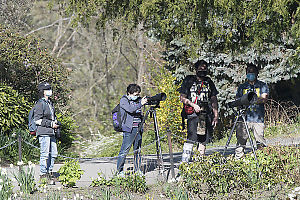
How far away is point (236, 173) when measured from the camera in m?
6.23

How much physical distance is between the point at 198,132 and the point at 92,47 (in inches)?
758

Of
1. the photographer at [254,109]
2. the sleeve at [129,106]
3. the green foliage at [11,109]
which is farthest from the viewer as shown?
the green foliage at [11,109]

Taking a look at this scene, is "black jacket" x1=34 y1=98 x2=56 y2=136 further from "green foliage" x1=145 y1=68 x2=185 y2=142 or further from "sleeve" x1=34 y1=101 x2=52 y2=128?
"green foliage" x1=145 y1=68 x2=185 y2=142

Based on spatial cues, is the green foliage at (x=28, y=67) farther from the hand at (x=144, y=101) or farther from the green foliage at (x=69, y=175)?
the green foliage at (x=69, y=175)

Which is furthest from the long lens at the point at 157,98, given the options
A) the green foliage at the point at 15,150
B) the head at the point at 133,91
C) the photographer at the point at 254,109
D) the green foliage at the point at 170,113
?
the green foliage at the point at 170,113

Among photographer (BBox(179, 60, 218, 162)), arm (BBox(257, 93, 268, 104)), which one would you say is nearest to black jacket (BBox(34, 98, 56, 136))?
photographer (BBox(179, 60, 218, 162))

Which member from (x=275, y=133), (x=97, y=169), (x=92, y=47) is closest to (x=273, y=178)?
(x=97, y=169)

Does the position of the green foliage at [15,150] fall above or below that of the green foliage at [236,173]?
above

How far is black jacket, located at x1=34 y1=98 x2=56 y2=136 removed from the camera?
7.54 m

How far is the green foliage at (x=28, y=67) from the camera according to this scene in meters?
11.2

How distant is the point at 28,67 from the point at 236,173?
6.60 metres

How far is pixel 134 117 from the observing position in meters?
7.57

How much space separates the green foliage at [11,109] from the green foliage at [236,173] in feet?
17.0

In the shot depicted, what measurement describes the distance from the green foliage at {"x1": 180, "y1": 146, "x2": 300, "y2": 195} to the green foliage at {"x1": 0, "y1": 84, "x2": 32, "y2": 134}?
17.0 feet
